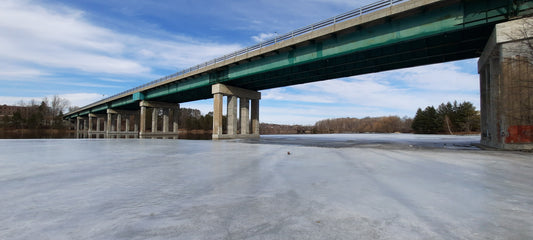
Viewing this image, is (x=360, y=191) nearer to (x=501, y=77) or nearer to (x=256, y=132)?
(x=501, y=77)

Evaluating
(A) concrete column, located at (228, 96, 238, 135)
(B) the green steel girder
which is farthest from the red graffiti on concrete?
(A) concrete column, located at (228, 96, 238, 135)

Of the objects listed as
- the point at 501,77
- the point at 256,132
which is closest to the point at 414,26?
the point at 501,77

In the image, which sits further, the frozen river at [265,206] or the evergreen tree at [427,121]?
the evergreen tree at [427,121]

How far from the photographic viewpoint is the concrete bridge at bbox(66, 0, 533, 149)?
15539 millimetres

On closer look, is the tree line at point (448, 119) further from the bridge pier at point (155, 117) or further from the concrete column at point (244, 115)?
the bridge pier at point (155, 117)

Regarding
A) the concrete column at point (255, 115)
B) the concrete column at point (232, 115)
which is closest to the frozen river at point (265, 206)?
the concrete column at point (232, 115)

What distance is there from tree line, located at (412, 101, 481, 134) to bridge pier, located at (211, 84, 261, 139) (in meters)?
78.6

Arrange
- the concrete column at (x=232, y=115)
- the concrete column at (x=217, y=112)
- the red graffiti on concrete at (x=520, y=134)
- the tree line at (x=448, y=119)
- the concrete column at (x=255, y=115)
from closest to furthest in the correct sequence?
the red graffiti on concrete at (x=520, y=134), the concrete column at (x=217, y=112), the concrete column at (x=232, y=115), the concrete column at (x=255, y=115), the tree line at (x=448, y=119)

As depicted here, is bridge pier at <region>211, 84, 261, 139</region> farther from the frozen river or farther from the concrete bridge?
the frozen river

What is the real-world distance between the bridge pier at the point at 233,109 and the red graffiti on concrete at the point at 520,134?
105ft

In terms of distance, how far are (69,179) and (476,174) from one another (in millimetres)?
11372

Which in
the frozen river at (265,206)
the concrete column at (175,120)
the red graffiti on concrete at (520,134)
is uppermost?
the concrete column at (175,120)

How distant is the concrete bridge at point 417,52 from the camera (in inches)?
612

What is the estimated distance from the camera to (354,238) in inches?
111
